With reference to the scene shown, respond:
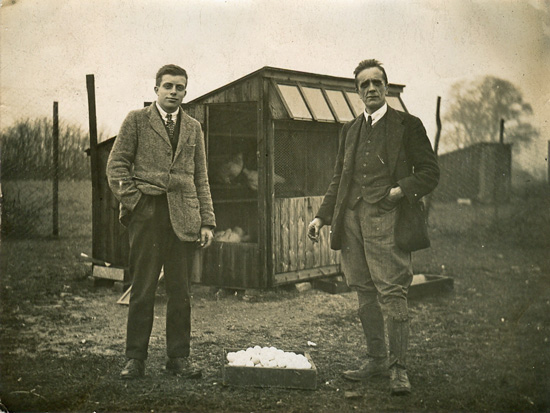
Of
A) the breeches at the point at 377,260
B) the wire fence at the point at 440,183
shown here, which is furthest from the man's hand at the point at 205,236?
the wire fence at the point at 440,183

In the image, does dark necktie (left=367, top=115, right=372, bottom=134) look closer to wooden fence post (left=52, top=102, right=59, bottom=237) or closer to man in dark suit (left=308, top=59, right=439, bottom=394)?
man in dark suit (left=308, top=59, right=439, bottom=394)

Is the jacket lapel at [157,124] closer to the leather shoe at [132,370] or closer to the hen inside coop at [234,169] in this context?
the leather shoe at [132,370]

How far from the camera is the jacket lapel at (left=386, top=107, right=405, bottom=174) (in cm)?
322

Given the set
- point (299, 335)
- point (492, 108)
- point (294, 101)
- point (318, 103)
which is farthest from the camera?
point (318, 103)

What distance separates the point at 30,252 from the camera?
3898mm

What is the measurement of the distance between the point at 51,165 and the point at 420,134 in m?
2.93

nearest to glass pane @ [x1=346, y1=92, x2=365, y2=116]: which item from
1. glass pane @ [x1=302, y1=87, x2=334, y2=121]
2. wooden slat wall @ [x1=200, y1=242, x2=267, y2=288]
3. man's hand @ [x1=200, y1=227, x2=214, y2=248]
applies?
glass pane @ [x1=302, y1=87, x2=334, y2=121]

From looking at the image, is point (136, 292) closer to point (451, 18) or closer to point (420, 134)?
point (420, 134)

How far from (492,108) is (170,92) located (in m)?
2.45

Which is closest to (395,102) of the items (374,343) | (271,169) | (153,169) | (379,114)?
(379,114)

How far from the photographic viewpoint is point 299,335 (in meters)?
3.97

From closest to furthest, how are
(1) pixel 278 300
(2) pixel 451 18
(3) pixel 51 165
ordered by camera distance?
(2) pixel 451 18 < (3) pixel 51 165 < (1) pixel 278 300

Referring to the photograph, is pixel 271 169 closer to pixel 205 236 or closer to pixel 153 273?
pixel 205 236

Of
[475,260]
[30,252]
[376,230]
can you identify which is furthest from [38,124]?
[475,260]
